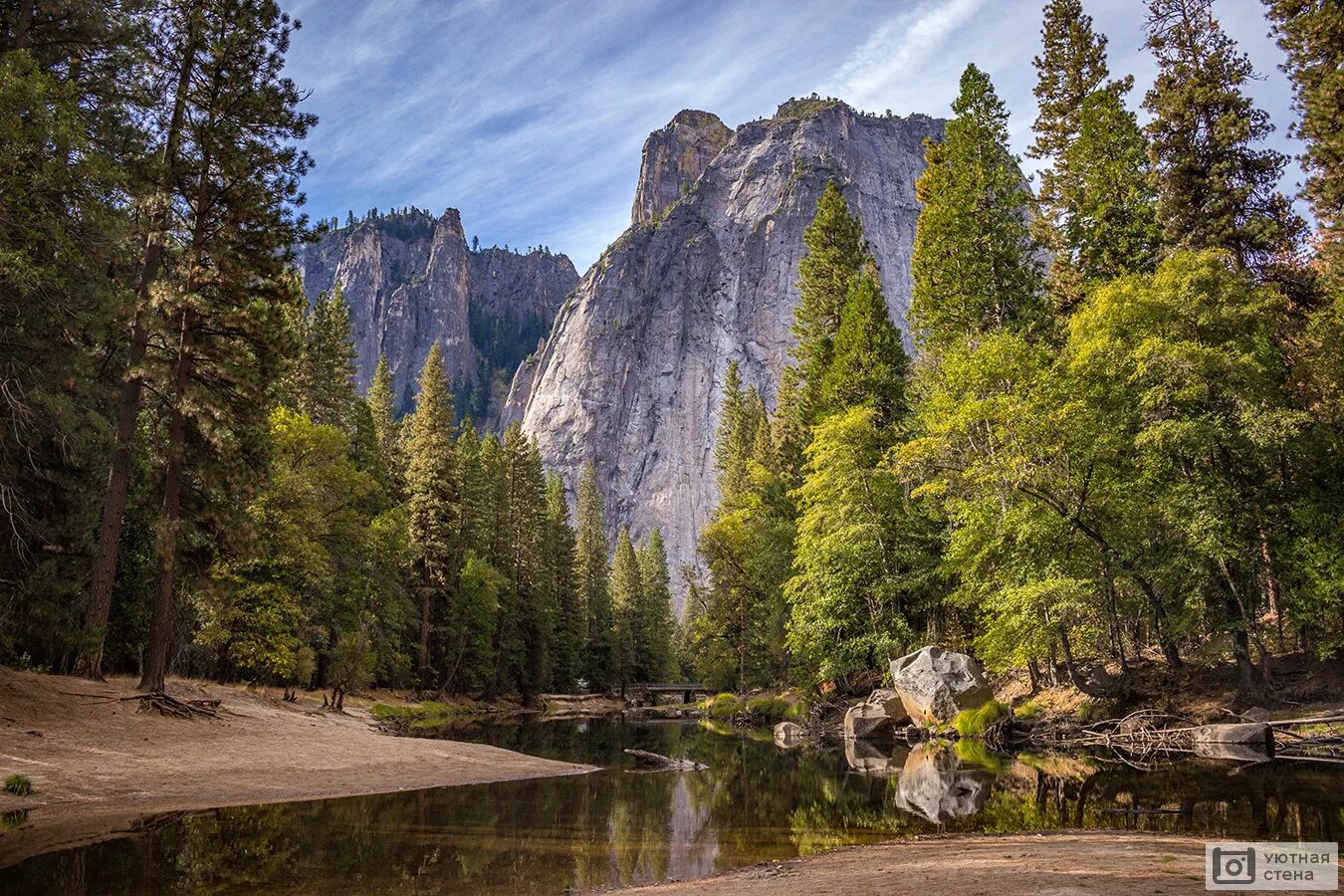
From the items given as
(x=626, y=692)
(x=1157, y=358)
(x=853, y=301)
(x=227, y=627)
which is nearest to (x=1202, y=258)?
(x=1157, y=358)

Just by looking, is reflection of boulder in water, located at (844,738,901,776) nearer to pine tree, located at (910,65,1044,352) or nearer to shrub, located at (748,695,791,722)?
shrub, located at (748,695,791,722)

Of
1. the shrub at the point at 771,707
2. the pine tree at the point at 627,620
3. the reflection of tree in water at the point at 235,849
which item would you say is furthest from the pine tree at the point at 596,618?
the reflection of tree in water at the point at 235,849

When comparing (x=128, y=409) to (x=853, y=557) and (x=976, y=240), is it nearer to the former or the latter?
(x=853, y=557)

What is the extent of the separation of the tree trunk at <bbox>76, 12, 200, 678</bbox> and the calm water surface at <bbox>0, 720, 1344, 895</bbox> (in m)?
7.91

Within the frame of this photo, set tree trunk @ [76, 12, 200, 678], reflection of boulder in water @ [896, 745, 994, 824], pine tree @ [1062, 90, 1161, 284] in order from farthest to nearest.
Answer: pine tree @ [1062, 90, 1161, 284]
tree trunk @ [76, 12, 200, 678]
reflection of boulder in water @ [896, 745, 994, 824]

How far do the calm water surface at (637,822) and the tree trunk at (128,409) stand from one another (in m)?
7.91

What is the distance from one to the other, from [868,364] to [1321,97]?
52.5ft

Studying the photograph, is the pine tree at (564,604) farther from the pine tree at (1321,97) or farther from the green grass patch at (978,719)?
the pine tree at (1321,97)

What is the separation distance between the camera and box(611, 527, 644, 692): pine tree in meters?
70.9

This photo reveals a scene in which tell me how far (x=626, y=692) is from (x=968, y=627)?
47392mm

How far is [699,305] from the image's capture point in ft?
481

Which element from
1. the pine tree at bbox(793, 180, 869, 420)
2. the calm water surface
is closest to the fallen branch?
the calm water surface

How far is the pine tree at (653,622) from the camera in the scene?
77.2m

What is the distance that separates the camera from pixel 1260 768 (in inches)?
556
